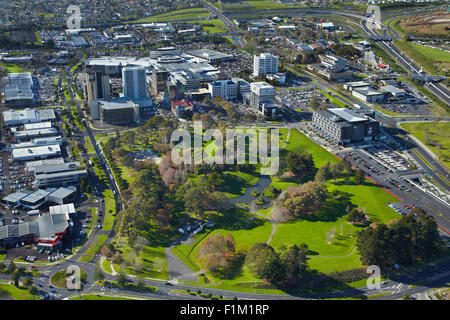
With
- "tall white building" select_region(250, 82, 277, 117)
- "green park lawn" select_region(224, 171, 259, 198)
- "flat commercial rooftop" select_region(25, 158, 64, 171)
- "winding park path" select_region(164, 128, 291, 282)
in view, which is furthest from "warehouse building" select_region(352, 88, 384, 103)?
"flat commercial rooftop" select_region(25, 158, 64, 171)

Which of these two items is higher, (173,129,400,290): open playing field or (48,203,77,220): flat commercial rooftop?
(48,203,77,220): flat commercial rooftop

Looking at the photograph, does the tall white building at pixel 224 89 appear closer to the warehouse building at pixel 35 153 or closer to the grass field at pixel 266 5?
the warehouse building at pixel 35 153

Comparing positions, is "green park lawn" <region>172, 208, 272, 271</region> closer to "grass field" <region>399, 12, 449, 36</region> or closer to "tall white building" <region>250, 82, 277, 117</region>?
"tall white building" <region>250, 82, 277, 117</region>

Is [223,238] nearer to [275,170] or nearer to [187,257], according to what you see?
[187,257]

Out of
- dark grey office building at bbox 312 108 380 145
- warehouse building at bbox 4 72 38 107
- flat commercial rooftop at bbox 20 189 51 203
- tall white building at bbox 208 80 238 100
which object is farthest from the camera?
tall white building at bbox 208 80 238 100

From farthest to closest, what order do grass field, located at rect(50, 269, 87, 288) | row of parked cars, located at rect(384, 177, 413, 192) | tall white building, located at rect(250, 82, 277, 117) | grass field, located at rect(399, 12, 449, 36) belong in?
grass field, located at rect(399, 12, 449, 36)
tall white building, located at rect(250, 82, 277, 117)
row of parked cars, located at rect(384, 177, 413, 192)
grass field, located at rect(50, 269, 87, 288)

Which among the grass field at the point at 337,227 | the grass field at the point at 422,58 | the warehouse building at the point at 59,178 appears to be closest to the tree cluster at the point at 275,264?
the grass field at the point at 337,227

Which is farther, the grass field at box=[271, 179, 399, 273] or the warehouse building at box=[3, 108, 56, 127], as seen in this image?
the warehouse building at box=[3, 108, 56, 127]
